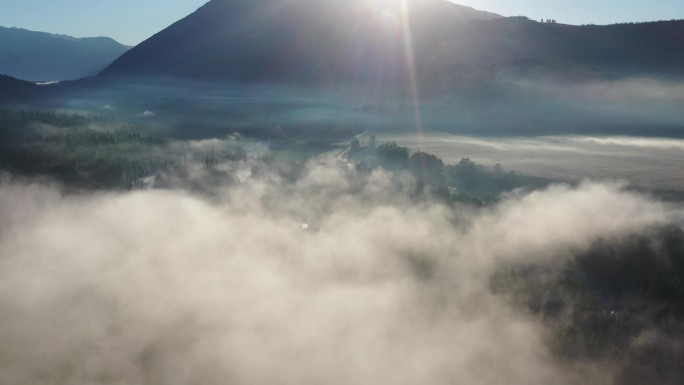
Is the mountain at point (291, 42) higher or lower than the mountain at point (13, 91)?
higher

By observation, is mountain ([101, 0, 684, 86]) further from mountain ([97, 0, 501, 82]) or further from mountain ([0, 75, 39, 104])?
mountain ([0, 75, 39, 104])

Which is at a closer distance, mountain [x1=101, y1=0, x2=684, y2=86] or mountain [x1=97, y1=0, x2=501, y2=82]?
mountain [x1=101, y1=0, x2=684, y2=86]

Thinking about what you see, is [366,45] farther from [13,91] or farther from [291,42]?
[13,91]

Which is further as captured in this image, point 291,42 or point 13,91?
point 291,42

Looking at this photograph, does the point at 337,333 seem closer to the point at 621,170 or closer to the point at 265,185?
the point at 265,185

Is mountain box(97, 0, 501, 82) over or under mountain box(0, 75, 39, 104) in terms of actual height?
over

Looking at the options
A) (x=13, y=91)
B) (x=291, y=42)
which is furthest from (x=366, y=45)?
(x=13, y=91)

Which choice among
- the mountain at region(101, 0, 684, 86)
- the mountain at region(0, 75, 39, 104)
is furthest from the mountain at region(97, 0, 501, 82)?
the mountain at region(0, 75, 39, 104)

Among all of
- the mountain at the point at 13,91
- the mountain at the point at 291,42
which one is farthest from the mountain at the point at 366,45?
the mountain at the point at 13,91

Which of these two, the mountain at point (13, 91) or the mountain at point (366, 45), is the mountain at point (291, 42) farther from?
the mountain at point (13, 91)
